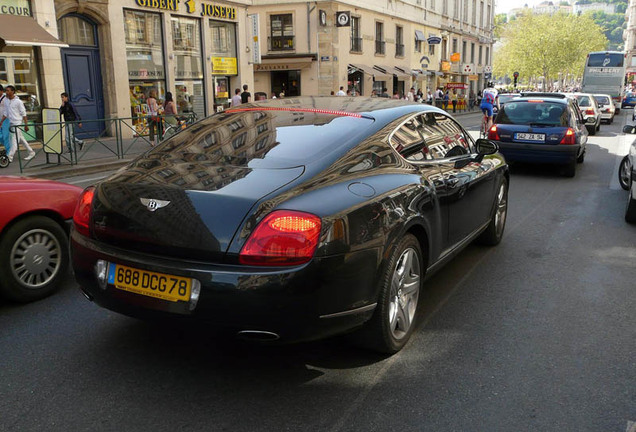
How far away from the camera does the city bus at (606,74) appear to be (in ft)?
130

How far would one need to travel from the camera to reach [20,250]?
430 cm

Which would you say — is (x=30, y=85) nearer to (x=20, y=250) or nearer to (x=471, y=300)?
(x=20, y=250)

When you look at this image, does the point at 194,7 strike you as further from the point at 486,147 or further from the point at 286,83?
the point at 486,147

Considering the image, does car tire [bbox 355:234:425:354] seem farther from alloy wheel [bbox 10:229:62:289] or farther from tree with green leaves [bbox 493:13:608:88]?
tree with green leaves [bbox 493:13:608:88]

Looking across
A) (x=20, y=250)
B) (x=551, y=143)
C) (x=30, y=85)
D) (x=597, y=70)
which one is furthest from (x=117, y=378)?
(x=597, y=70)

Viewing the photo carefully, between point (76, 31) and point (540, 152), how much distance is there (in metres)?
15.1

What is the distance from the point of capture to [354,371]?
3342 mm

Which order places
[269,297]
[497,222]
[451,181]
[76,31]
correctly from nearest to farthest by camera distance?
[269,297]
[451,181]
[497,222]
[76,31]

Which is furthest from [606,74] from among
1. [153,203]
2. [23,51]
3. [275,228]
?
[153,203]

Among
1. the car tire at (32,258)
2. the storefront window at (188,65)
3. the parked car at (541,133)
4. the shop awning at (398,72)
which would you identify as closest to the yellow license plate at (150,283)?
the car tire at (32,258)

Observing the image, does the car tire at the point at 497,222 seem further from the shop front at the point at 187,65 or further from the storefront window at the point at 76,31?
the shop front at the point at 187,65

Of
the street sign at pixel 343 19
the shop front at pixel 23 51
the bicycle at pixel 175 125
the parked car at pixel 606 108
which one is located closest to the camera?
the shop front at pixel 23 51

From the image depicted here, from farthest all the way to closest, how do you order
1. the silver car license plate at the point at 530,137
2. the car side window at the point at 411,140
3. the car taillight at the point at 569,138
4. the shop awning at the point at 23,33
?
the shop awning at the point at 23,33 → the silver car license plate at the point at 530,137 → the car taillight at the point at 569,138 → the car side window at the point at 411,140

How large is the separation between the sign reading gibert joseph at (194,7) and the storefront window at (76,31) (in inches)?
84.7
